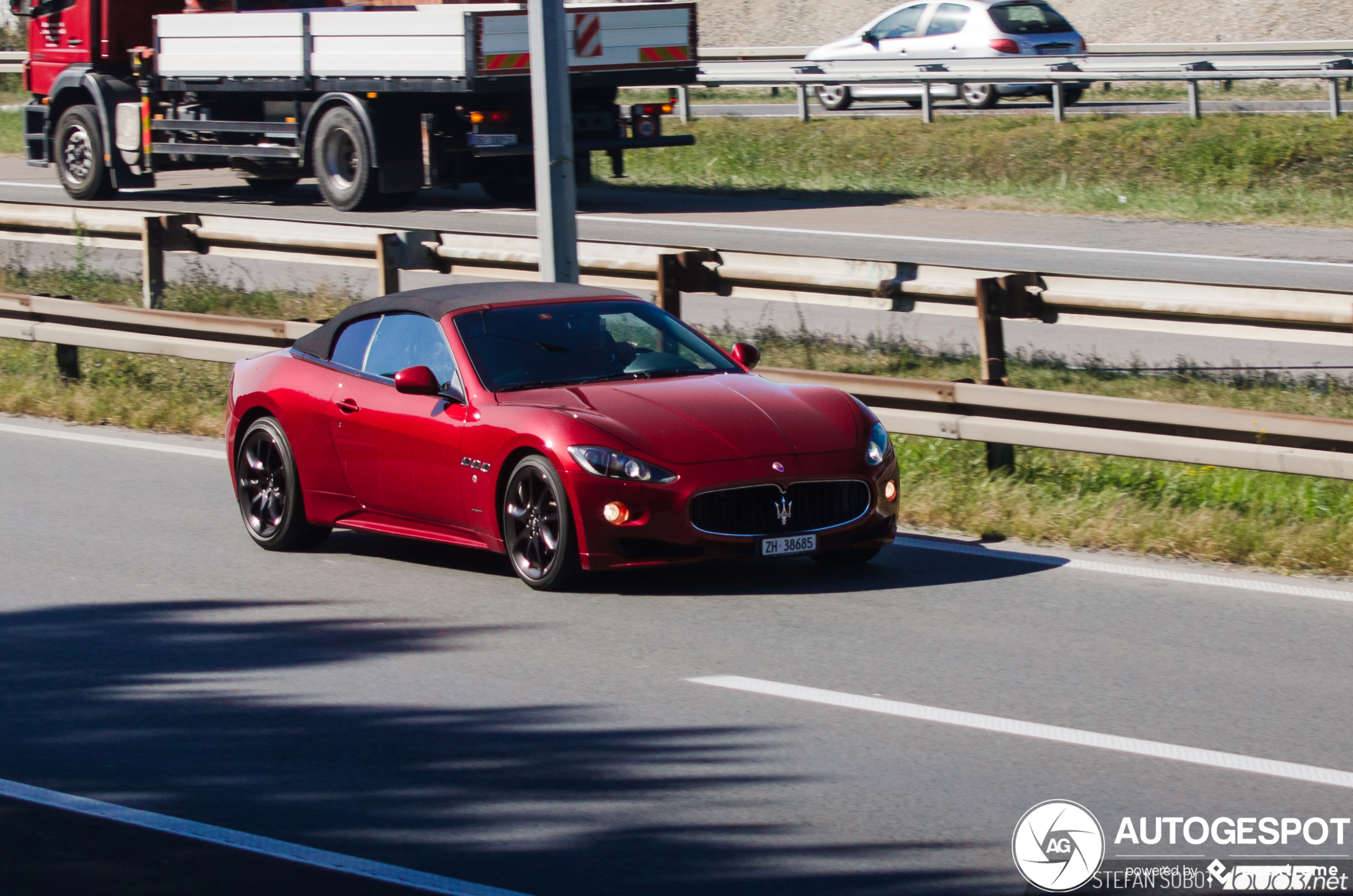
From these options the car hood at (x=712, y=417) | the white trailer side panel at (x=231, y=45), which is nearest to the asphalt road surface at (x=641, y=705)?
the car hood at (x=712, y=417)

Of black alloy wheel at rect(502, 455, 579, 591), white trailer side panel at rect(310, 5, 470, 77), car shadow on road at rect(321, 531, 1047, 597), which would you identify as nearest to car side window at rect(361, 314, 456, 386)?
black alloy wheel at rect(502, 455, 579, 591)

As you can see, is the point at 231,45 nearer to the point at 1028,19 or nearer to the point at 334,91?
the point at 334,91

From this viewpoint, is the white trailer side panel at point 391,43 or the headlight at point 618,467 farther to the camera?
the white trailer side panel at point 391,43

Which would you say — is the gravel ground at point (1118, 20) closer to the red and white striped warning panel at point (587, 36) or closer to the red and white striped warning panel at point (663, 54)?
the red and white striped warning panel at point (663, 54)

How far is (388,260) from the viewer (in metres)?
12.7

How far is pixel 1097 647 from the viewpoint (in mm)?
7145

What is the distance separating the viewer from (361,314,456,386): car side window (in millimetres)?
8789

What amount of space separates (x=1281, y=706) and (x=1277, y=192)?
676 inches

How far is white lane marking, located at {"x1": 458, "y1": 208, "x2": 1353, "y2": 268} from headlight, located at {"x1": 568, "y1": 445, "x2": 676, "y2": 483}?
1212 centimetres

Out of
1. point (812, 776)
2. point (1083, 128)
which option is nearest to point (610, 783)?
point (812, 776)

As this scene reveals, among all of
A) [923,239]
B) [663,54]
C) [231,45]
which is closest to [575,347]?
[923,239]

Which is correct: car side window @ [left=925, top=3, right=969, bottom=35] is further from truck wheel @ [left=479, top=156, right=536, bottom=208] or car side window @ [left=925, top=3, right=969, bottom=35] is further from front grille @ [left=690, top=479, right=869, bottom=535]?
front grille @ [left=690, top=479, right=869, bottom=535]

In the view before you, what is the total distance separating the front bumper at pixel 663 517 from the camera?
787cm

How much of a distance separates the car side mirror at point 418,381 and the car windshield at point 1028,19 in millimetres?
21924
